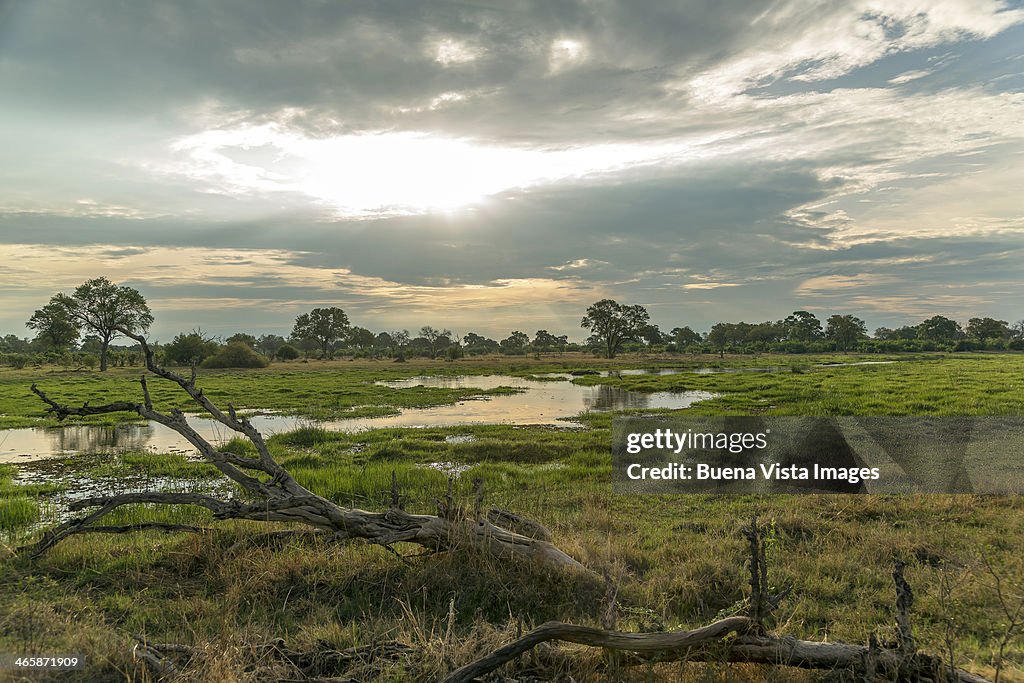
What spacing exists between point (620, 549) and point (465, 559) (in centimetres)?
199

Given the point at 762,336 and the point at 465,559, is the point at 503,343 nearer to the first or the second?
the point at 762,336

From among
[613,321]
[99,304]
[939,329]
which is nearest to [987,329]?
[939,329]

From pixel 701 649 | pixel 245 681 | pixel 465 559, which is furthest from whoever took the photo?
A: pixel 465 559

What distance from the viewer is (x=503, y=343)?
121 meters

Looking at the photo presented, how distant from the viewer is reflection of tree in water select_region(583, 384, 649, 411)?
89.8ft

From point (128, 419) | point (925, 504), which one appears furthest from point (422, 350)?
point (925, 504)

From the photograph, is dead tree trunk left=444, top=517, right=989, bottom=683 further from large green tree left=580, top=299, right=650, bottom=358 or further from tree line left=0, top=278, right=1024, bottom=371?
large green tree left=580, top=299, right=650, bottom=358

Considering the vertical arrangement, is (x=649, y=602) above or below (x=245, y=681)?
below

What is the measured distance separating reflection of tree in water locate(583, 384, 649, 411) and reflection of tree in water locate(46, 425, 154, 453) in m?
→ 17.8

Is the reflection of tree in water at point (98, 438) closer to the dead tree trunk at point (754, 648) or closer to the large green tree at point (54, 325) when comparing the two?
the dead tree trunk at point (754, 648)

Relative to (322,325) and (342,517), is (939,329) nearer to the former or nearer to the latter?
(322,325)

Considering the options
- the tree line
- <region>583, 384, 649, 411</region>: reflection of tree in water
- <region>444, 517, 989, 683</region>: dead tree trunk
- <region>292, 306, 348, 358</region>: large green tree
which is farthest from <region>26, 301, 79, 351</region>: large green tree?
<region>444, 517, 989, 683</region>: dead tree trunk

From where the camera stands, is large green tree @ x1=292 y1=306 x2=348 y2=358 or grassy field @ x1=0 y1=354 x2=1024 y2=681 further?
large green tree @ x1=292 y1=306 x2=348 y2=358
